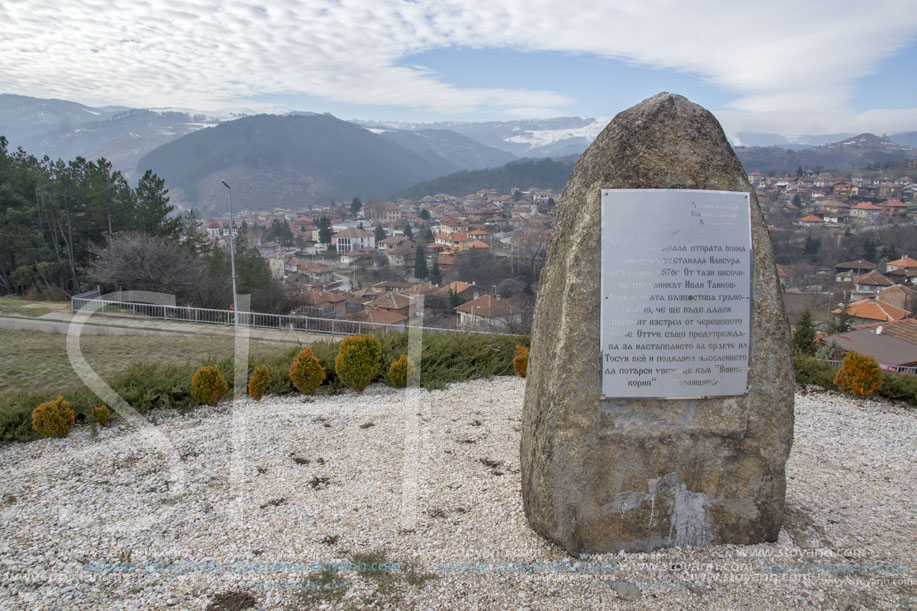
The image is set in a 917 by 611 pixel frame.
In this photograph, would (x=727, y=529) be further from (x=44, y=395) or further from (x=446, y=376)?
(x=44, y=395)

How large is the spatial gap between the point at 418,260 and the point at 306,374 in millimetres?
53927

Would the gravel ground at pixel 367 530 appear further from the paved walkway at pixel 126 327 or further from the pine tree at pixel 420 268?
the pine tree at pixel 420 268

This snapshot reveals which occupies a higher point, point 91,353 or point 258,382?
point 258,382

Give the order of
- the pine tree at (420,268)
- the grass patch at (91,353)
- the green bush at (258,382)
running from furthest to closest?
the pine tree at (420,268) < the grass patch at (91,353) < the green bush at (258,382)

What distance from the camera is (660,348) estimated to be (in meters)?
4.07

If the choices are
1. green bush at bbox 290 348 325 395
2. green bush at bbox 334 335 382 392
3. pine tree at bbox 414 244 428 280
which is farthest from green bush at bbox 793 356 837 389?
pine tree at bbox 414 244 428 280

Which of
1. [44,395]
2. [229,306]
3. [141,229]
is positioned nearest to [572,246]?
[44,395]

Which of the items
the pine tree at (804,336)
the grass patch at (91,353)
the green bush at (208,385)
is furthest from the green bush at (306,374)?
the pine tree at (804,336)

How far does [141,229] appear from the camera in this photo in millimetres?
32656

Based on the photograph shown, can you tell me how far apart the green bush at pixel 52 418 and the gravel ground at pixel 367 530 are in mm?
203

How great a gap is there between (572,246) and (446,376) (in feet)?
18.4

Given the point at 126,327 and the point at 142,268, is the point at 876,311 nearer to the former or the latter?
the point at 126,327

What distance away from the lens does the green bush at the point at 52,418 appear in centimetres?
682

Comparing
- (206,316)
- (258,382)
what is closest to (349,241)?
(206,316)
